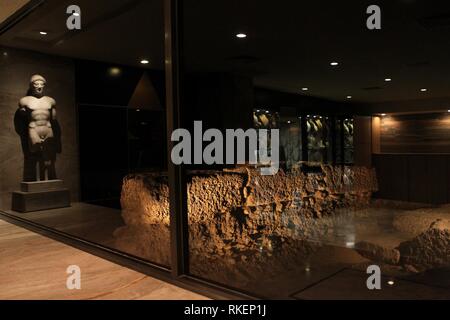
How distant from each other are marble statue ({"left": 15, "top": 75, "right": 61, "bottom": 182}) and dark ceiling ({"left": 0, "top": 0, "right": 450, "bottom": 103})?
0.80 m

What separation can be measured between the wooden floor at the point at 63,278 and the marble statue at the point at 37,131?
2542 mm

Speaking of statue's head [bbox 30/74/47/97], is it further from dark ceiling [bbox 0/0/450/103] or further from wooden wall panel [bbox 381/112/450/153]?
wooden wall panel [bbox 381/112/450/153]

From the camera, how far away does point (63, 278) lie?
2.45 meters

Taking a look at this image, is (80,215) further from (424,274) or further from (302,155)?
(424,274)

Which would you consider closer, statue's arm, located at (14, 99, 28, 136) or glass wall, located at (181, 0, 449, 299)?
glass wall, located at (181, 0, 449, 299)

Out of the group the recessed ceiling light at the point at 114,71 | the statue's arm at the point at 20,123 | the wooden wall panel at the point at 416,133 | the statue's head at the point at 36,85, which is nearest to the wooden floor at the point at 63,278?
the wooden wall panel at the point at 416,133

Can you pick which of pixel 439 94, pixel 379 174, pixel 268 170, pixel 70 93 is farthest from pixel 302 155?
pixel 70 93

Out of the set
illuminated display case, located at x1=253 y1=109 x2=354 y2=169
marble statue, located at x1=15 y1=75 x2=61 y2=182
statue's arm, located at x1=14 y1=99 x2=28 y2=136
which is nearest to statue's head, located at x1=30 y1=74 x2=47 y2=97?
marble statue, located at x1=15 y1=75 x2=61 y2=182

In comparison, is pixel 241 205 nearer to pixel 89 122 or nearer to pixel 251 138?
pixel 251 138

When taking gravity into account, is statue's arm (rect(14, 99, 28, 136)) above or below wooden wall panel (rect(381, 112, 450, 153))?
above

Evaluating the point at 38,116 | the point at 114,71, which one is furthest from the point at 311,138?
the point at 114,71

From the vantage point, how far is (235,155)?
6.33m

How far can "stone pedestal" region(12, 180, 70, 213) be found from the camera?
212 inches

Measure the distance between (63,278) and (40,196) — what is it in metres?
3.45
